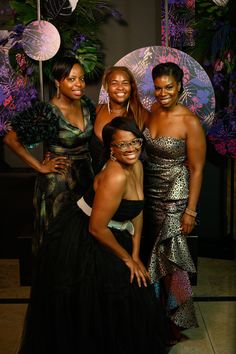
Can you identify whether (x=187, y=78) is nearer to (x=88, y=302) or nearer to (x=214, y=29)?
(x=214, y=29)

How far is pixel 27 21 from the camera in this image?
414 centimetres

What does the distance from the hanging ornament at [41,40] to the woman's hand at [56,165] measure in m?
0.93

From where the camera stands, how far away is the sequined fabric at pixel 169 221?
308 centimetres

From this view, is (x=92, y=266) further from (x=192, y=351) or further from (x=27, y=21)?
(x=27, y=21)

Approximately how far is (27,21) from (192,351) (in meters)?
2.49

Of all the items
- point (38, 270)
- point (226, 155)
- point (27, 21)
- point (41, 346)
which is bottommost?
point (41, 346)

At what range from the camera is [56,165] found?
3289 mm

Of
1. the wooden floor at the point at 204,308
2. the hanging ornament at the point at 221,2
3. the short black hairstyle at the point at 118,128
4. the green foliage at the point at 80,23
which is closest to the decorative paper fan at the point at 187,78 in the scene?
the hanging ornament at the point at 221,2

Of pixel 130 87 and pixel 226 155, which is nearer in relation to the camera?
pixel 130 87

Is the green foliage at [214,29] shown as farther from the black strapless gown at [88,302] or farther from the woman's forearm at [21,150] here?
the black strapless gown at [88,302]

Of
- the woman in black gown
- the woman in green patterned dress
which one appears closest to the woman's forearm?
the woman in green patterned dress

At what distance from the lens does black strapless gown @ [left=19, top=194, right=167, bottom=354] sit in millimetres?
2598

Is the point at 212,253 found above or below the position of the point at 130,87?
below

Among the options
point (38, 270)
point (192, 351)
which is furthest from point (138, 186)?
point (192, 351)
